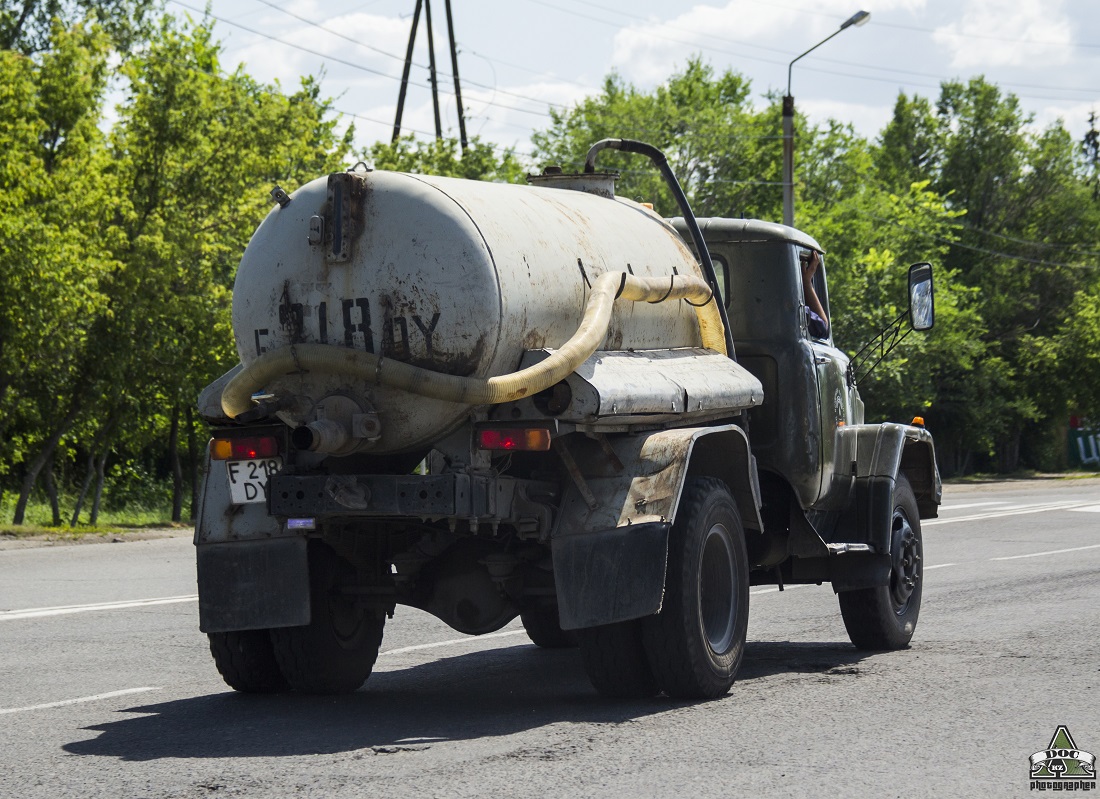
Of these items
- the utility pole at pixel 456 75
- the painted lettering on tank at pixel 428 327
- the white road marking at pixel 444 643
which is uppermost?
the utility pole at pixel 456 75

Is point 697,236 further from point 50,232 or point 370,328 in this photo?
point 50,232

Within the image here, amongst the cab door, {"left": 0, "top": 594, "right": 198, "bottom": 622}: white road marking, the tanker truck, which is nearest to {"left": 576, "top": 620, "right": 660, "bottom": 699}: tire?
the tanker truck

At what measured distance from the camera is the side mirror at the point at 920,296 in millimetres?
9320

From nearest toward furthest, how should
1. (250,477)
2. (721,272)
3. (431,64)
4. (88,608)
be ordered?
(250,477)
(721,272)
(88,608)
(431,64)

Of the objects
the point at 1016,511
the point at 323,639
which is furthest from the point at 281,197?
the point at 1016,511

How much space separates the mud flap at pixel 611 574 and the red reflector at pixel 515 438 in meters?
0.44

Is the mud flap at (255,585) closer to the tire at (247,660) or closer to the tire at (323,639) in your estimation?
the tire at (323,639)

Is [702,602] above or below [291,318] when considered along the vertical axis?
below

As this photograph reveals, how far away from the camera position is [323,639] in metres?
A: 7.28

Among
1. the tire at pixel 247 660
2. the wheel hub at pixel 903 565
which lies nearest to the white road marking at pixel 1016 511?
the wheel hub at pixel 903 565

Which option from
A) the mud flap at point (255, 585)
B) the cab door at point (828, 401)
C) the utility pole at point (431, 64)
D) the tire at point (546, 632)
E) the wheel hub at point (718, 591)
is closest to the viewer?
the mud flap at point (255, 585)

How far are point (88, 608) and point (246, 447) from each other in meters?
4.93

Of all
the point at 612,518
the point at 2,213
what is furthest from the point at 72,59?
the point at 612,518

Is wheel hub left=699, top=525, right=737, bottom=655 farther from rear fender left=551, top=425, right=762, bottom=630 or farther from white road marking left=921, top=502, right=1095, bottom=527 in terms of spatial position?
white road marking left=921, top=502, right=1095, bottom=527
